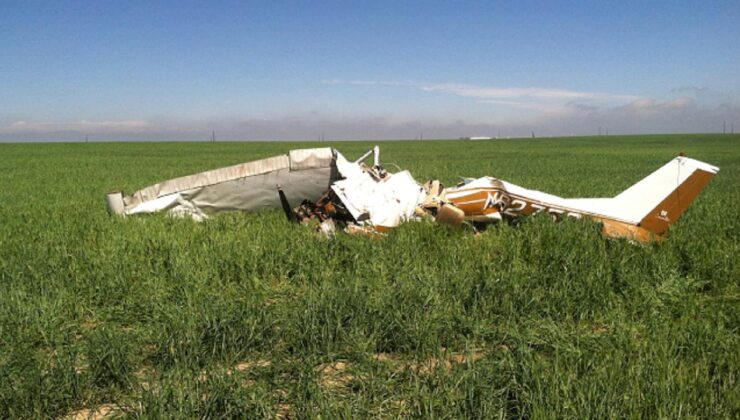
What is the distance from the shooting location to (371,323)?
393cm

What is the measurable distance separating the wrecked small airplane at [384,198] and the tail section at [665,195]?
1 cm

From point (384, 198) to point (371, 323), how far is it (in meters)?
3.75

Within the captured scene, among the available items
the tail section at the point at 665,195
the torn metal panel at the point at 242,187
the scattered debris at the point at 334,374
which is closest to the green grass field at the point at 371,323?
the scattered debris at the point at 334,374

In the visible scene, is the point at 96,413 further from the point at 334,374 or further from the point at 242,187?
the point at 242,187

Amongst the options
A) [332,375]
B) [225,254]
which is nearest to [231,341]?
[332,375]

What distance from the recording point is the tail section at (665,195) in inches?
281

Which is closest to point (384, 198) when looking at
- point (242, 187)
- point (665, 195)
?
point (242, 187)

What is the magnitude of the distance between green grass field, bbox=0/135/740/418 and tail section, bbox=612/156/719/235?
42 cm

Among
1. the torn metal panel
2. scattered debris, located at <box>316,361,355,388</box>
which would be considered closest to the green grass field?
scattered debris, located at <box>316,361,355,388</box>

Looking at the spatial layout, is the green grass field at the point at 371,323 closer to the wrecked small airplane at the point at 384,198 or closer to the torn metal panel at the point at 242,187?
the wrecked small airplane at the point at 384,198

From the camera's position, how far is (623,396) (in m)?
2.71

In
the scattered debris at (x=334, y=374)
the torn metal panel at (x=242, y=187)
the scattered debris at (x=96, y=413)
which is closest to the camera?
the scattered debris at (x=96, y=413)

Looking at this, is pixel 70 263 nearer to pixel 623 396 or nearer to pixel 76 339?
pixel 76 339

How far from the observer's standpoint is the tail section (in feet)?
23.4
